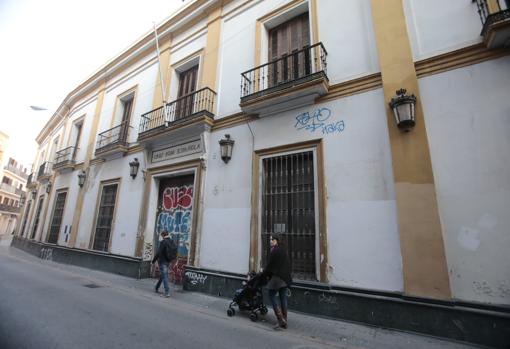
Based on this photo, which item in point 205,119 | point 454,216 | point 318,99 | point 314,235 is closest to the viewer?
point 454,216

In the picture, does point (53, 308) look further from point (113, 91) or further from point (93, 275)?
point (113, 91)

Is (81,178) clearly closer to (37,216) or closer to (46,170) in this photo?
(46,170)

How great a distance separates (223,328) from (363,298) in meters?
2.32

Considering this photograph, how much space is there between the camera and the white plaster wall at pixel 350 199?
4.38 metres

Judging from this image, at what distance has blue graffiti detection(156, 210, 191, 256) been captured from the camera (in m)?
7.52

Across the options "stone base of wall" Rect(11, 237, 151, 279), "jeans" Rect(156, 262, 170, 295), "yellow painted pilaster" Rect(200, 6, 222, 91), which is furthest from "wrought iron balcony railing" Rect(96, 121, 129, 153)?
"jeans" Rect(156, 262, 170, 295)

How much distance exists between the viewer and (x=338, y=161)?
5094mm

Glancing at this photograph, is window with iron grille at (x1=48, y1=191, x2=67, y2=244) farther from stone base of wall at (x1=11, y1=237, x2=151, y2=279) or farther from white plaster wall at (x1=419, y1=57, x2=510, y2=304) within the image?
white plaster wall at (x1=419, y1=57, x2=510, y2=304)

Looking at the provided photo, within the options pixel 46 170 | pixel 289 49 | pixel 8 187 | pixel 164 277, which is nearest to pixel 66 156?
pixel 46 170

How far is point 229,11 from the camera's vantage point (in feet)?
26.4

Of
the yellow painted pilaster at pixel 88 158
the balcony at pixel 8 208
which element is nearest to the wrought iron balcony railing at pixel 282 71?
the yellow painted pilaster at pixel 88 158

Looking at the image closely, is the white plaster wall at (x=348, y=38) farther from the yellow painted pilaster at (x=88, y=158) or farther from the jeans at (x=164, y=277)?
the yellow painted pilaster at (x=88, y=158)

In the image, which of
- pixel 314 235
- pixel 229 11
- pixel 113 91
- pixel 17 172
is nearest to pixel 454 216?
pixel 314 235

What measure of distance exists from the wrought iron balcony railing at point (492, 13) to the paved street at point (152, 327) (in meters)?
4.63
